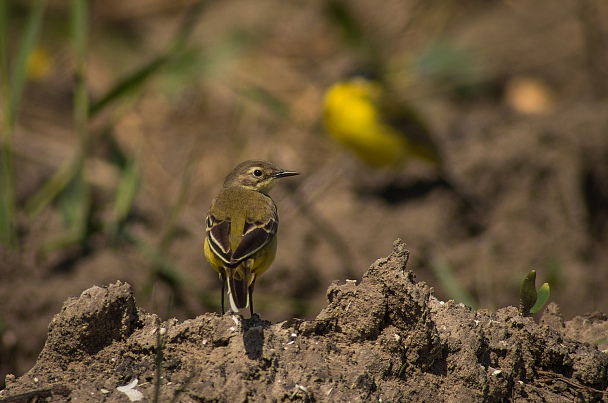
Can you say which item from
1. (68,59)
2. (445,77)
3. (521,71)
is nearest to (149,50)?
(68,59)

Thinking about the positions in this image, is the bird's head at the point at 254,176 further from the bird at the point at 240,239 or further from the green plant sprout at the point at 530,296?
the green plant sprout at the point at 530,296

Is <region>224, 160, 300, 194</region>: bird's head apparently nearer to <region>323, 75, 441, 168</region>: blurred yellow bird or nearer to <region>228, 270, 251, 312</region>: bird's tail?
<region>228, 270, 251, 312</region>: bird's tail

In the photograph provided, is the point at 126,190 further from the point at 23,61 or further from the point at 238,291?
the point at 238,291

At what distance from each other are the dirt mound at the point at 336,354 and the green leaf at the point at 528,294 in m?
0.17

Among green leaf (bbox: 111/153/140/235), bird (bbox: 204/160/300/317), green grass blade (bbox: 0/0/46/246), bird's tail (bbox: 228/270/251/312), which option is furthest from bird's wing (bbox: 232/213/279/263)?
green grass blade (bbox: 0/0/46/246)

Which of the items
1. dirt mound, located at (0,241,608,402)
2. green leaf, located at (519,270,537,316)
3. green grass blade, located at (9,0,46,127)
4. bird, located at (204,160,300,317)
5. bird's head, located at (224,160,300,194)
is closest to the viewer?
dirt mound, located at (0,241,608,402)

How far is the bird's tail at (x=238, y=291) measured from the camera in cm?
431

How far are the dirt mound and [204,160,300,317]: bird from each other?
0.45m

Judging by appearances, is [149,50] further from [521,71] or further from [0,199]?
[0,199]

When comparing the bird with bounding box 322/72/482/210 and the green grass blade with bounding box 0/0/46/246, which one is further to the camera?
the bird with bounding box 322/72/482/210

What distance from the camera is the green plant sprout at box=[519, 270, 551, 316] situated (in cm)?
429

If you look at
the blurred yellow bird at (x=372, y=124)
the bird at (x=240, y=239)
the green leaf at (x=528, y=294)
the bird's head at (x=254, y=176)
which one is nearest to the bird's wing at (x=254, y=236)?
the bird at (x=240, y=239)

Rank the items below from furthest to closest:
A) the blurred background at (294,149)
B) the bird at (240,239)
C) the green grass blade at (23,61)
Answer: the blurred background at (294,149) < the green grass blade at (23,61) < the bird at (240,239)

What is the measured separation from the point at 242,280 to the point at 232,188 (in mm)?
1237
